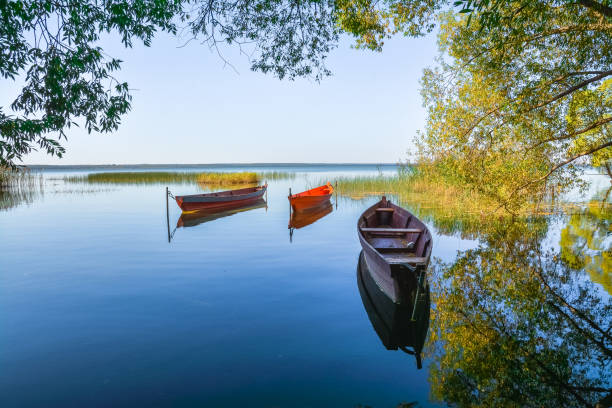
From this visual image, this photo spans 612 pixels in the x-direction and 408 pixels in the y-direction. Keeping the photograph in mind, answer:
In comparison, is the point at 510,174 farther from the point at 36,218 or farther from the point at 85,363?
the point at 36,218

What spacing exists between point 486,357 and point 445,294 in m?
2.57

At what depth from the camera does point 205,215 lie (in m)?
20.3

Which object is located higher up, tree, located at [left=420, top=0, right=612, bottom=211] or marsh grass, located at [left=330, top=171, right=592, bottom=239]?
tree, located at [left=420, top=0, right=612, bottom=211]

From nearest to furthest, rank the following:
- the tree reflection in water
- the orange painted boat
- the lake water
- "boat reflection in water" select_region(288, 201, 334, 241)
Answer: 1. the tree reflection in water
2. the lake water
3. "boat reflection in water" select_region(288, 201, 334, 241)
4. the orange painted boat

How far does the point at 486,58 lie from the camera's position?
10.4m

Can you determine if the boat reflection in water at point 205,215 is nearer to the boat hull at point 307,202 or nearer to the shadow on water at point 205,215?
the shadow on water at point 205,215

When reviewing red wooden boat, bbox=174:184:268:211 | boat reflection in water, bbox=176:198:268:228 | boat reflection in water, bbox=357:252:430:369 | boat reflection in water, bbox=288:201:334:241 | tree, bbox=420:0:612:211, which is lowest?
boat reflection in water, bbox=176:198:268:228

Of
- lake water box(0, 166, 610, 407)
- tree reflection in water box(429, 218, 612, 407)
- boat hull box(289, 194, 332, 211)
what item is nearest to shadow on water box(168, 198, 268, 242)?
boat hull box(289, 194, 332, 211)

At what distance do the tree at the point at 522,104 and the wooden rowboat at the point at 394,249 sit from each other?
2.64 metres

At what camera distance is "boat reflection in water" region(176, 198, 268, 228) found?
704 inches

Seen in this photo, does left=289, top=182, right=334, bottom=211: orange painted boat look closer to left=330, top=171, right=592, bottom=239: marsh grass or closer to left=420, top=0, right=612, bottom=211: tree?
left=330, top=171, right=592, bottom=239: marsh grass

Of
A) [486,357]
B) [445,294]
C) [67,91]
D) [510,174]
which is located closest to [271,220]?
[510,174]

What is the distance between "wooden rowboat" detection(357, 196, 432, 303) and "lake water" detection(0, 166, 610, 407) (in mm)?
799

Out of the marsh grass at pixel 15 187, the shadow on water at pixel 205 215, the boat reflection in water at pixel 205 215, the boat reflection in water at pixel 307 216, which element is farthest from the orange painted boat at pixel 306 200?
the marsh grass at pixel 15 187
